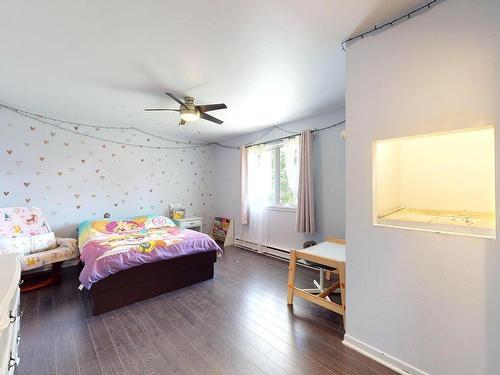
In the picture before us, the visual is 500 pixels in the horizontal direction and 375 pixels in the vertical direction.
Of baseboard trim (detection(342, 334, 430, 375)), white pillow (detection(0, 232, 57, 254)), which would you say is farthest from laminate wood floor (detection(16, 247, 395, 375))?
white pillow (detection(0, 232, 57, 254))

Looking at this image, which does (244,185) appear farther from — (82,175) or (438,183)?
(438,183)

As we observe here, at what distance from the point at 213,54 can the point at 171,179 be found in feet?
10.6

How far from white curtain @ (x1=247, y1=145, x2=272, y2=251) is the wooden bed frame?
1400 mm

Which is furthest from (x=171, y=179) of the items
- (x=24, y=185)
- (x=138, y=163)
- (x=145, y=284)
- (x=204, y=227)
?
(x=145, y=284)

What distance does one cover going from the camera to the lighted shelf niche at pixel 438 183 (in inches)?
56.4

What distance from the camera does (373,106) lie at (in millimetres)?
1580

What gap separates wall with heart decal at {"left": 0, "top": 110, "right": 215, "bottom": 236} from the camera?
10.2 ft

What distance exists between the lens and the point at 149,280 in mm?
2520

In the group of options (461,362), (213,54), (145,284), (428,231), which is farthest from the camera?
(145,284)

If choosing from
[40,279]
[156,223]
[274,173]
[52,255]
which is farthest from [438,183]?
[40,279]

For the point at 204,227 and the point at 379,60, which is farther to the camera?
the point at 204,227

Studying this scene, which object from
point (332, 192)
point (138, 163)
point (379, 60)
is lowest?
point (332, 192)

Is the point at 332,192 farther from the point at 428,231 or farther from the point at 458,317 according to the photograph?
the point at 458,317

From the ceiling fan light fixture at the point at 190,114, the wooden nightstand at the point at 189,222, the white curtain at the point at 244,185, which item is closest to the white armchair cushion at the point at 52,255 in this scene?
the wooden nightstand at the point at 189,222
